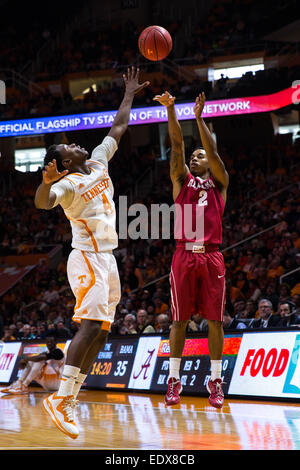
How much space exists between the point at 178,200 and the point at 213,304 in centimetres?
108

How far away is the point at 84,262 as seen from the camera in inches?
204

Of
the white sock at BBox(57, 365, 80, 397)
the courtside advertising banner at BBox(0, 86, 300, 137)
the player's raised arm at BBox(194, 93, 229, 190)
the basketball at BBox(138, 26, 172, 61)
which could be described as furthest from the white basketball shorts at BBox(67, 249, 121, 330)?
the courtside advertising banner at BBox(0, 86, 300, 137)

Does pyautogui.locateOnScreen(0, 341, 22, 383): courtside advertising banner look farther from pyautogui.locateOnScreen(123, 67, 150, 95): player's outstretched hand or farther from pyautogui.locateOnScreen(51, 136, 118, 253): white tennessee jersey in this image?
pyautogui.locateOnScreen(51, 136, 118, 253): white tennessee jersey

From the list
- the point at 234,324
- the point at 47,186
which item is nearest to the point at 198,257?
the point at 47,186

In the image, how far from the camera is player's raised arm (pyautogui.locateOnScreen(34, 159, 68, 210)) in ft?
15.3

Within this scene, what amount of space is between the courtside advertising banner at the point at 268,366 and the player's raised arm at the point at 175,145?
3409 mm

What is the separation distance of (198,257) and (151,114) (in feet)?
37.5

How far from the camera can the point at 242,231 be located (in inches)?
645

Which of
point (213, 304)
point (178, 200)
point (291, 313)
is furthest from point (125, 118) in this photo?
point (291, 313)

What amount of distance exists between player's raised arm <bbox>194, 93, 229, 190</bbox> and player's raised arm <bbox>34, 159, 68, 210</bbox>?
182 cm

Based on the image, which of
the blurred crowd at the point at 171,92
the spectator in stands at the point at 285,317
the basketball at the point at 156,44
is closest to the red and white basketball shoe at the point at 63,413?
the basketball at the point at 156,44

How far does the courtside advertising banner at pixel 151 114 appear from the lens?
16.3 meters
